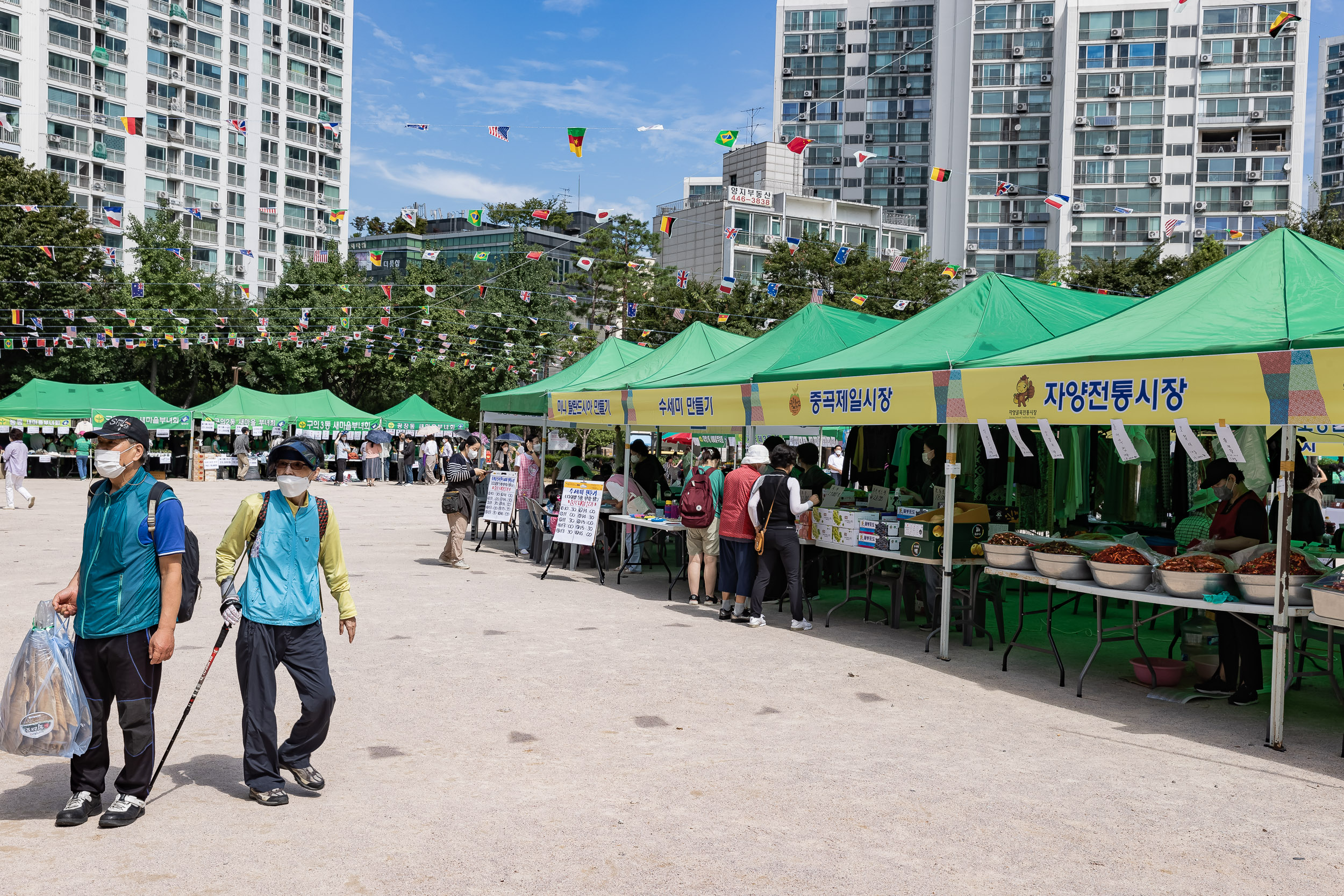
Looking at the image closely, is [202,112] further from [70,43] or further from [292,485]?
[292,485]

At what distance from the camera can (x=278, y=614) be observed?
4.69 m

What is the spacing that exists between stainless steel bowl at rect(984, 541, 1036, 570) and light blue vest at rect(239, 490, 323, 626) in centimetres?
543

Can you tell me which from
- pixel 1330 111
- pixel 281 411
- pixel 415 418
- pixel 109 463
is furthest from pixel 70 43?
pixel 1330 111

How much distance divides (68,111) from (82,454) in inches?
1251

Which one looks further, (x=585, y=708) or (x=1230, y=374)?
(x=585, y=708)

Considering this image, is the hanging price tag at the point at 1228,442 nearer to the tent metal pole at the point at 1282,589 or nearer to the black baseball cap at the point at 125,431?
the tent metal pole at the point at 1282,589

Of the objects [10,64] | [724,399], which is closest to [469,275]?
[10,64]

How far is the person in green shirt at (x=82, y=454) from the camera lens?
33625mm

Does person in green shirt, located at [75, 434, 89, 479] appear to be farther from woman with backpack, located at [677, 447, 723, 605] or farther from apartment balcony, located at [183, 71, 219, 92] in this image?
apartment balcony, located at [183, 71, 219, 92]

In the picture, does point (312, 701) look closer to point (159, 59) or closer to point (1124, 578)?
point (1124, 578)

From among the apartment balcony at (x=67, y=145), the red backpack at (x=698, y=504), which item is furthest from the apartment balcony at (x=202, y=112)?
the red backpack at (x=698, y=504)

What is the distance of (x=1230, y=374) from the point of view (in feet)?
20.5

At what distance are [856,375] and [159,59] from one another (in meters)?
64.2

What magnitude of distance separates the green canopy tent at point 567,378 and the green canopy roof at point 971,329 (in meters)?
6.82
